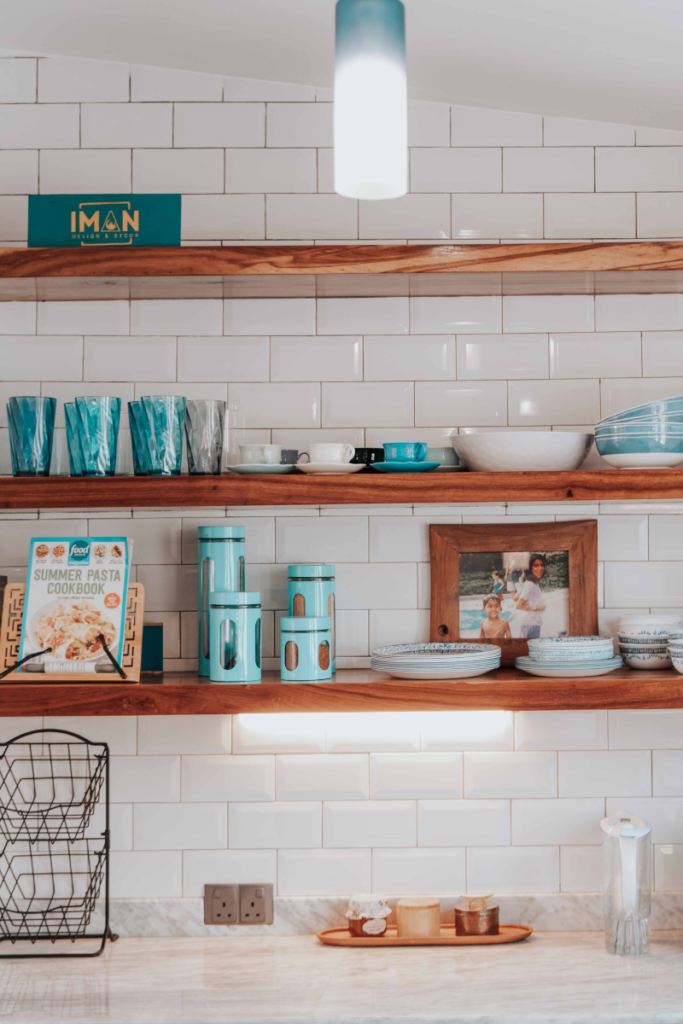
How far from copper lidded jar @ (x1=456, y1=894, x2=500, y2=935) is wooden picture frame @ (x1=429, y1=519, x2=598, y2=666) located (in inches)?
21.8

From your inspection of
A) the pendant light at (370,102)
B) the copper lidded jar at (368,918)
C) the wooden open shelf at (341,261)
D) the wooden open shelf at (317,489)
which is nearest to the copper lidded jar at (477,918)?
the copper lidded jar at (368,918)

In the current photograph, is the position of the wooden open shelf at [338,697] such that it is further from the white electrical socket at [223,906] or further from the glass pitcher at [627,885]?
the white electrical socket at [223,906]

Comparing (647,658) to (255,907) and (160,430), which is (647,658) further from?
(160,430)

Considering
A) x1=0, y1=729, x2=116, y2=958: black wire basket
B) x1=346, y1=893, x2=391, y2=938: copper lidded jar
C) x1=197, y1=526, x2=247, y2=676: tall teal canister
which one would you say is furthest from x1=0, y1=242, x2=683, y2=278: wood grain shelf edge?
x1=346, y1=893, x2=391, y2=938: copper lidded jar

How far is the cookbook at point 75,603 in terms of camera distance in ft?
5.88

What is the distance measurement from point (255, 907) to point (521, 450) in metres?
1.15

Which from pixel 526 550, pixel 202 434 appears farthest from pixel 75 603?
pixel 526 550

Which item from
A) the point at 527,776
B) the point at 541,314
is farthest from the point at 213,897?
the point at 541,314

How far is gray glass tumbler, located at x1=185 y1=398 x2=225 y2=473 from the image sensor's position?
5.92ft

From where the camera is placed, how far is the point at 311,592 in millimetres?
1901

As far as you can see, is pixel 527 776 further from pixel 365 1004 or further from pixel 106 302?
pixel 106 302

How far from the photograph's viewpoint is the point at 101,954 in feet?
6.09

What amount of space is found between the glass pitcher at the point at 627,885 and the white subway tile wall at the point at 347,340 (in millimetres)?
223

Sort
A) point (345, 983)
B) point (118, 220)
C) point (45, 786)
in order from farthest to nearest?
1. point (45, 786)
2. point (118, 220)
3. point (345, 983)
